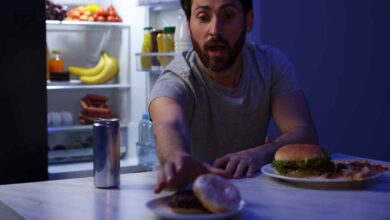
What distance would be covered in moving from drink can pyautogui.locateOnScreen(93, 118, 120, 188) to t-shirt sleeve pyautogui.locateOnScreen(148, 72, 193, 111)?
0.45 metres

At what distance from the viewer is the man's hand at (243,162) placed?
5.31ft

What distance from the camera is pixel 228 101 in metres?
2.05

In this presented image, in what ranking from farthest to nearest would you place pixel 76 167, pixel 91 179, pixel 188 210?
pixel 76 167
pixel 91 179
pixel 188 210

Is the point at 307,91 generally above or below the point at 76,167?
above

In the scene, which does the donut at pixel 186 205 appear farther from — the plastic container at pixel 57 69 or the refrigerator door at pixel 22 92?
the plastic container at pixel 57 69

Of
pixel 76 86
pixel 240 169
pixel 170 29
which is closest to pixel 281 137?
pixel 240 169

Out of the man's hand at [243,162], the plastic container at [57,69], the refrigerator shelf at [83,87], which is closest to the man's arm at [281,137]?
the man's hand at [243,162]

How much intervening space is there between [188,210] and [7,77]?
186 centimetres

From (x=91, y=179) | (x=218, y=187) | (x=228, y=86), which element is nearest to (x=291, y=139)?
(x=228, y=86)

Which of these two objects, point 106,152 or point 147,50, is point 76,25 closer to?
point 147,50

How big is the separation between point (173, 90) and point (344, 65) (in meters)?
1.77

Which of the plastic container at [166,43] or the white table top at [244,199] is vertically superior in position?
the plastic container at [166,43]

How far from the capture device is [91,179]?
1.61 meters

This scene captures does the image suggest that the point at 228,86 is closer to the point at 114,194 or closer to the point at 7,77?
the point at 114,194
